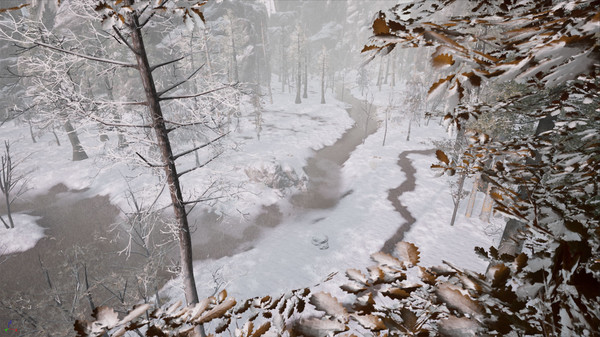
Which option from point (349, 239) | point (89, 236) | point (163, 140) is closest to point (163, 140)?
point (163, 140)

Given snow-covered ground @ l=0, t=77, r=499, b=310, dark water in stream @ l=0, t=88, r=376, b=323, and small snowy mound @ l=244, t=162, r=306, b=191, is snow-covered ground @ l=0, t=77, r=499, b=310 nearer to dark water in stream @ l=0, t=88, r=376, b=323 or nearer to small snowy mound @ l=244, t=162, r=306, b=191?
small snowy mound @ l=244, t=162, r=306, b=191

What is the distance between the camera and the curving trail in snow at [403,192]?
13.2 meters

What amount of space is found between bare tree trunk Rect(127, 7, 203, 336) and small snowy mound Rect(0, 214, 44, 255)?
1278 cm

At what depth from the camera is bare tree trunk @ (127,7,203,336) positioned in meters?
3.97

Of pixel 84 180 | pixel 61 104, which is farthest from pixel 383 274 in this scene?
pixel 84 180

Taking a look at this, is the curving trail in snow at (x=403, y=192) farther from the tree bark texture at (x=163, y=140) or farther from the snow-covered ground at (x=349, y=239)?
the tree bark texture at (x=163, y=140)

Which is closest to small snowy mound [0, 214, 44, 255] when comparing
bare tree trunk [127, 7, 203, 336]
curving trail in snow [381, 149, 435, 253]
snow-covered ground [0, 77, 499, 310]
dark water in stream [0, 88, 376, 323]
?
snow-covered ground [0, 77, 499, 310]

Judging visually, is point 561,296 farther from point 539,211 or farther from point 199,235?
point 199,235

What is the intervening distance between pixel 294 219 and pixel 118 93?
22.8m

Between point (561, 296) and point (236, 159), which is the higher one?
point (561, 296)

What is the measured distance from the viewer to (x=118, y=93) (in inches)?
1020

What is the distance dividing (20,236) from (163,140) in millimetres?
14269

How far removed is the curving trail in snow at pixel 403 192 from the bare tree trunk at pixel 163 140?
9.55 metres

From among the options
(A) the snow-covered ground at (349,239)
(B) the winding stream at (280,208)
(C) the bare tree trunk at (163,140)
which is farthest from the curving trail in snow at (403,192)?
(C) the bare tree trunk at (163,140)
